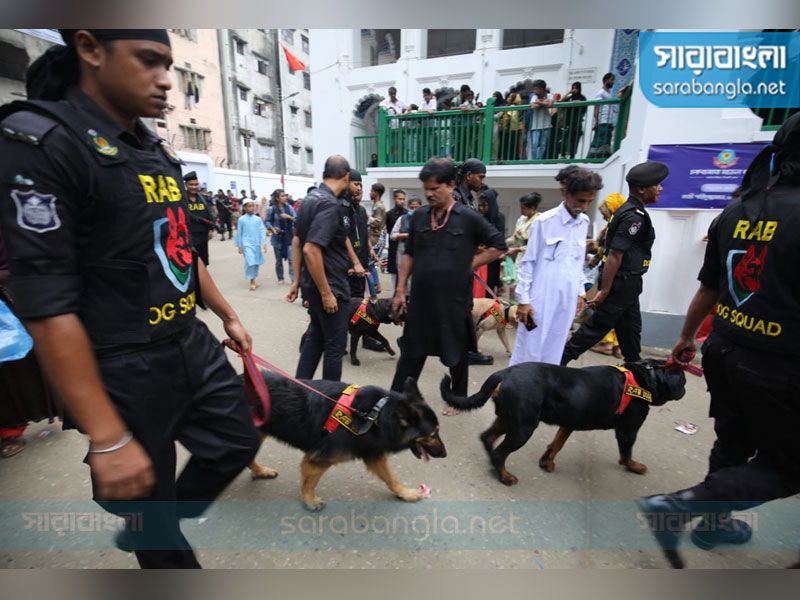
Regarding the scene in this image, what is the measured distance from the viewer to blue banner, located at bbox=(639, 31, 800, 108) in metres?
3.74

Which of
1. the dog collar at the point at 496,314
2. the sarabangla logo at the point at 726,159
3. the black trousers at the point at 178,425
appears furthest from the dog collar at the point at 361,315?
the sarabangla logo at the point at 726,159

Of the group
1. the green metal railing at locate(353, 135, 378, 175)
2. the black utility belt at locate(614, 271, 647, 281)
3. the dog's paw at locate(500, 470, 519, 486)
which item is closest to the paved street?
the dog's paw at locate(500, 470, 519, 486)

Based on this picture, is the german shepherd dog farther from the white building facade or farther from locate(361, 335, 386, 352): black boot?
the white building facade

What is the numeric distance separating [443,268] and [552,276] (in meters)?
0.97

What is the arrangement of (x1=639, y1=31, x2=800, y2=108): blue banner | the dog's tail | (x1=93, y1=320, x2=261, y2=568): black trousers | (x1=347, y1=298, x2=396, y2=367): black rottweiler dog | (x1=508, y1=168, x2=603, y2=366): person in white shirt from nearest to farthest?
(x1=93, y1=320, x2=261, y2=568): black trousers
the dog's tail
(x1=508, y1=168, x2=603, y2=366): person in white shirt
(x1=639, y1=31, x2=800, y2=108): blue banner
(x1=347, y1=298, x2=396, y2=367): black rottweiler dog

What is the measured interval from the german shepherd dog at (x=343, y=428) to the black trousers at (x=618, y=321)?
2.07 meters

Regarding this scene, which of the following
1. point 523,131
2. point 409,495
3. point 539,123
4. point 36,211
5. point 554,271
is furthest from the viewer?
point 523,131

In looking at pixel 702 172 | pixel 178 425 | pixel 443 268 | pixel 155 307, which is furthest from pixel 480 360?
pixel 155 307

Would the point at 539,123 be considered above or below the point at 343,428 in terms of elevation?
above

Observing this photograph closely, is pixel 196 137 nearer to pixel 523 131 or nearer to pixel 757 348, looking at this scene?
pixel 523 131

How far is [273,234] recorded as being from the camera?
8719 millimetres

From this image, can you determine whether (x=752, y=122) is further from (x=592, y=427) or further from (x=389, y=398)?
(x=389, y=398)

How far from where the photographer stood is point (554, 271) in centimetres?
320

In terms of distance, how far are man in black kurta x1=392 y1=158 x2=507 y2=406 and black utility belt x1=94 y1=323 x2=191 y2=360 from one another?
191 centimetres
